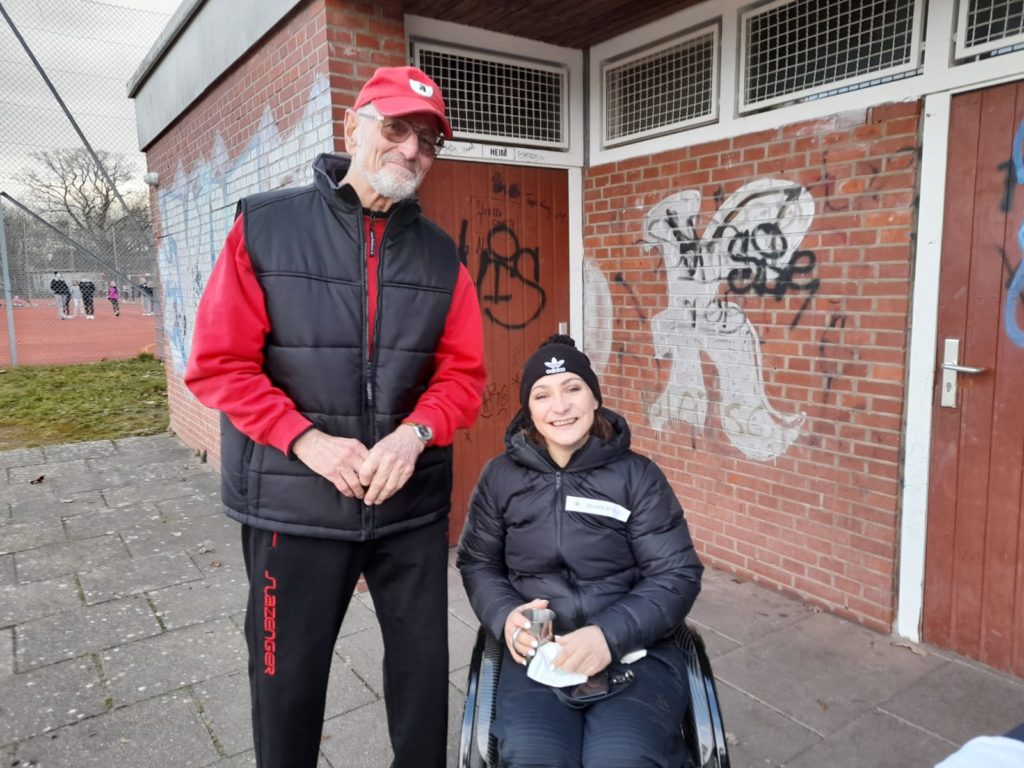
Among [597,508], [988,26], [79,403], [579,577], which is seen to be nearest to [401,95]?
[597,508]

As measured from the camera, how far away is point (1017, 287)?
288 centimetres

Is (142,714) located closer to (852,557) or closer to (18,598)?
(18,598)

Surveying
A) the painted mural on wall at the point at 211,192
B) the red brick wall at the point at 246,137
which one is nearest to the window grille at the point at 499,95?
the red brick wall at the point at 246,137

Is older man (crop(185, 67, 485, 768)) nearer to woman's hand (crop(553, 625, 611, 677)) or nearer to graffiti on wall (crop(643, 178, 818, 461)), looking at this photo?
woman's hand (crop(553, 625, 611, 677))

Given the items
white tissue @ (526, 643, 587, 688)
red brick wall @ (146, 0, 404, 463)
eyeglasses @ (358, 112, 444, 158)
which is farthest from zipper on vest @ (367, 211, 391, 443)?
red brick wall @ (146, 0, 404, 463)

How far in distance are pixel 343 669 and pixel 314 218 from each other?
2.14 m

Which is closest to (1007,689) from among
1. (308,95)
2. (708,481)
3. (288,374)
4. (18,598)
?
(708,481)

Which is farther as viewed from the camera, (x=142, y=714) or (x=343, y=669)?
(x=343, y=669)

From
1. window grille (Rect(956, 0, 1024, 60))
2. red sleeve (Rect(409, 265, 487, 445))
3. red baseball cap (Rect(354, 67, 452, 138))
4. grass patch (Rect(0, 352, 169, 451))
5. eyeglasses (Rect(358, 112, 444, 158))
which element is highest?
window grille (Rect(956, 0, 1024, 60))

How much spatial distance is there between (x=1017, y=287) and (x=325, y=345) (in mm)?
2657

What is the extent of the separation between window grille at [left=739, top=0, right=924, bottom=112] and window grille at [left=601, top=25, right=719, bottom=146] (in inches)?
8.9

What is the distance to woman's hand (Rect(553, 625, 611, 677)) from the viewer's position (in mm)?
1788

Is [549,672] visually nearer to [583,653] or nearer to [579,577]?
[583,653]

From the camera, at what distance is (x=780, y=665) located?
322cm
